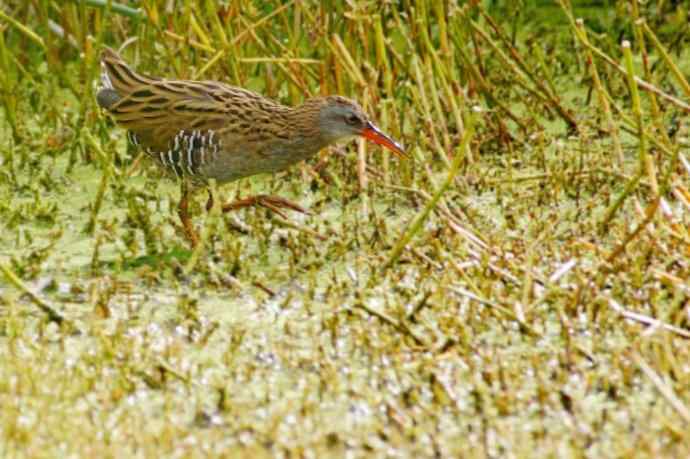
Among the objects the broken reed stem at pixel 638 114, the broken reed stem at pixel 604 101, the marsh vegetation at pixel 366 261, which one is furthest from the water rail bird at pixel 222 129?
the broken reed stem at pixel 638 114

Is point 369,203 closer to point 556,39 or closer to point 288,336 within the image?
point 288,336

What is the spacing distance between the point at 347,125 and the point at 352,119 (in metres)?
0.04

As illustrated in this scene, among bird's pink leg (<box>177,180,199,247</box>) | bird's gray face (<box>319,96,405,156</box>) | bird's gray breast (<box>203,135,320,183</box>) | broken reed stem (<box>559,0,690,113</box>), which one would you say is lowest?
bird's pink leg (<box>177,180,199,247</box>)

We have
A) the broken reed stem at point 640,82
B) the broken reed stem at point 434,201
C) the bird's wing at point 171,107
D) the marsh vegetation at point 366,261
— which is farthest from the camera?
the bird's wing at point 171,107

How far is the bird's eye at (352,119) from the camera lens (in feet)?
18.7

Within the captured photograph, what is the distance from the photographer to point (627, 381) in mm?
4195

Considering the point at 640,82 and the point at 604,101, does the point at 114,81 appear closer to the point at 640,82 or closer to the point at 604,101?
the point at 604,101

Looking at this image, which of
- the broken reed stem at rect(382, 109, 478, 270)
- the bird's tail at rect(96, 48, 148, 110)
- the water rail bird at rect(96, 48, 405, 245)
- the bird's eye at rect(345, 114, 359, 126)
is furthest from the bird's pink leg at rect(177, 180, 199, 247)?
the broken reed stem at rect(382, 109, 478, 270)

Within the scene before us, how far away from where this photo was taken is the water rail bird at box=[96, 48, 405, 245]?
5.64 metres

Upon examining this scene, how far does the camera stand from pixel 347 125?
5742 millimetres

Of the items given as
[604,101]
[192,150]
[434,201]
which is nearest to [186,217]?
[192,150]

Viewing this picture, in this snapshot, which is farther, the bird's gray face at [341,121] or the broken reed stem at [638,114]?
the bird's gray face at [341,121]

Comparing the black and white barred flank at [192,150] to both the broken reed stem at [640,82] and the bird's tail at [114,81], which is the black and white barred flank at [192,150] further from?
the broken reed stem at [640,82]

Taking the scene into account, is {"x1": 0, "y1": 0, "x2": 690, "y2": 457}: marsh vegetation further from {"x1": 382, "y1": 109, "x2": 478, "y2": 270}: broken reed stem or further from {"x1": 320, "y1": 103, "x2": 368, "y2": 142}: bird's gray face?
{"x1": 320, "y1": 103, "x2": 368, "y2": 142}: bird's gray face
